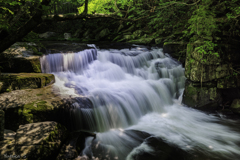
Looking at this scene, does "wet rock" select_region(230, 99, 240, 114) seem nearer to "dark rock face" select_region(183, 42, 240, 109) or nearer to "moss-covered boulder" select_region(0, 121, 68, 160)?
"dark rock face" select_region(183, 42, 240, 109)

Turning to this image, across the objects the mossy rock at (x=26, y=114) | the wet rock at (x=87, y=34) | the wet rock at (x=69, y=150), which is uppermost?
the wet rock at (x=87, y=34)

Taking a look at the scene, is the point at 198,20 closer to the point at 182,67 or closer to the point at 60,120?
the point at 182,67

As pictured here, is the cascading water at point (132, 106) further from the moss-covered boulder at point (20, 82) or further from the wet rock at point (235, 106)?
the wet rock at point (235, 106)

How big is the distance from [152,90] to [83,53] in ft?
14.9

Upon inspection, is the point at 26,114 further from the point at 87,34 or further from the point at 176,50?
the point at 87,34

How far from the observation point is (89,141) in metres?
4.60

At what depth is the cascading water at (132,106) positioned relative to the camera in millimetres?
4820

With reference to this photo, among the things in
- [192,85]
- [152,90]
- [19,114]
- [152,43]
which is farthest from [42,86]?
[152,43]

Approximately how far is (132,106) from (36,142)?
158 inches

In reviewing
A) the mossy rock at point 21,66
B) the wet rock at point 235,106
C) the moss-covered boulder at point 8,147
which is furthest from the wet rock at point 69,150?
the wet rock at point 235,106

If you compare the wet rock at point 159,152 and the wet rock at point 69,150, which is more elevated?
the wet rock at point 69,150

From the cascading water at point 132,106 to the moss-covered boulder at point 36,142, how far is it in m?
0.91

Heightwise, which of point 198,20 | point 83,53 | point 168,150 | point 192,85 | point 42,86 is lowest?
point 168,150

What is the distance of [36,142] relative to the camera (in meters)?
3.24
